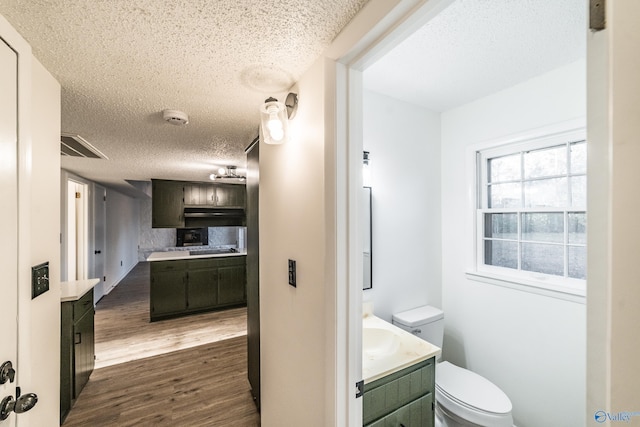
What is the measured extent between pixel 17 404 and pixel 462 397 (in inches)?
85.1

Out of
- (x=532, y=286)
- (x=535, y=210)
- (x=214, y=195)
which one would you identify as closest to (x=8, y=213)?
(x=532, y=286)

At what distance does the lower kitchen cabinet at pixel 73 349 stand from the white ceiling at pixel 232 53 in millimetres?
1505

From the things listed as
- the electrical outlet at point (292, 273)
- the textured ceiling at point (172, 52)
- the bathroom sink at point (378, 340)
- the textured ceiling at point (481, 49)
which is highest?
the textured ceiling at point (481, 49)

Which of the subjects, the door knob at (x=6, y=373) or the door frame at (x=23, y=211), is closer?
the door knob at (x=6, y=373)

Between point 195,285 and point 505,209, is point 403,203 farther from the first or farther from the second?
point 195,285

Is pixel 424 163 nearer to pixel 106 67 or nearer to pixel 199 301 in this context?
pixel 106 67

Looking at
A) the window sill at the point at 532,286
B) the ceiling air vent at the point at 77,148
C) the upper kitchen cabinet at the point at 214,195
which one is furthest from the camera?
the upper kitchen cabinet at the point at 214,195

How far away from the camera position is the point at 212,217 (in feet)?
17.5

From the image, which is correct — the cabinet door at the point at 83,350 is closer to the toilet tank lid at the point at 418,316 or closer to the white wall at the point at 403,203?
the white wall at the point at 403,203

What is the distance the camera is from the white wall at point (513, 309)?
1632mm

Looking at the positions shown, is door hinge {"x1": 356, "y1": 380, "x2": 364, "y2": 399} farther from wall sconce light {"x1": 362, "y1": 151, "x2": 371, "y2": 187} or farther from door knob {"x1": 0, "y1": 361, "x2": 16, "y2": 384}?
wall sconce light {"x1": 362, "y1": 151, "x2": 371, "y2": 187}

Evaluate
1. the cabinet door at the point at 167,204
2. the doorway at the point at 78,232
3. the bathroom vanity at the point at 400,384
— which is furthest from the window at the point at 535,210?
the doorway at the point at 78,232

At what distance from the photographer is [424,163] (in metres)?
2.31

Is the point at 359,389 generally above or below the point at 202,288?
above
